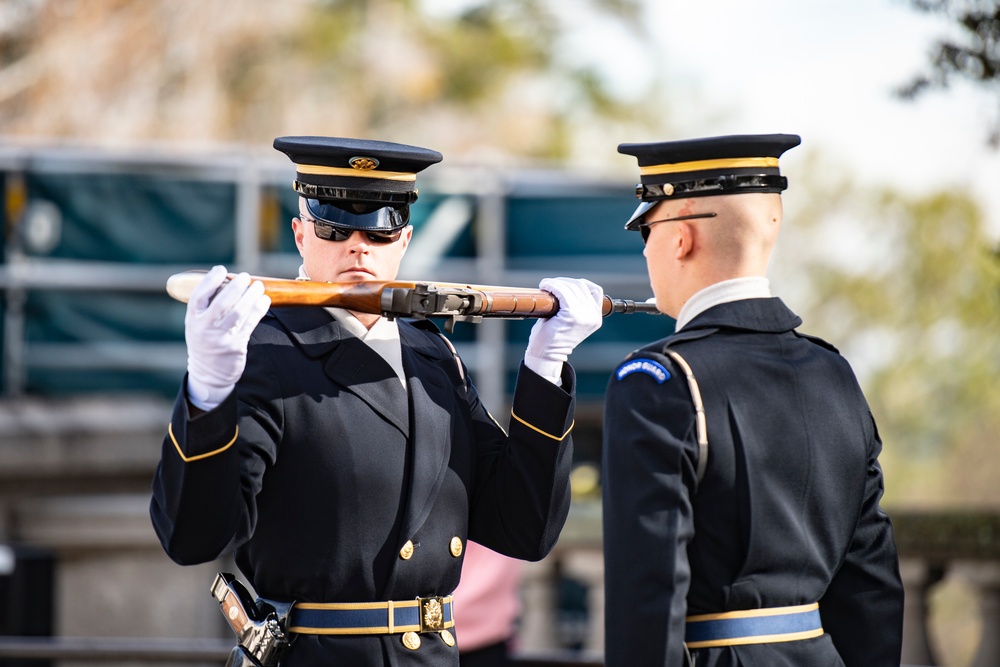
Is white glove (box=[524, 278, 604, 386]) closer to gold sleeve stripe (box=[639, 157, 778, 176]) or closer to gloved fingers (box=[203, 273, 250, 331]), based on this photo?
gold sleeve stripe (box=[639, 157, 778, 176])

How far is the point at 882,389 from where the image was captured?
85.6 feet

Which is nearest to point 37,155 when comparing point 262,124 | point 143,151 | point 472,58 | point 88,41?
point 143,151

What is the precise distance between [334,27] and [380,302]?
19.6 m

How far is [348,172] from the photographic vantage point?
9.91 ft

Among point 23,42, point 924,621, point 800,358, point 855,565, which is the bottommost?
point 924,621

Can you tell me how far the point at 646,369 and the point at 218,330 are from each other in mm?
→ 872

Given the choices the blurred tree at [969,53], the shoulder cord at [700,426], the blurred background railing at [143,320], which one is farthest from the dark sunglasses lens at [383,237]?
the blurred background railing at [143,320]

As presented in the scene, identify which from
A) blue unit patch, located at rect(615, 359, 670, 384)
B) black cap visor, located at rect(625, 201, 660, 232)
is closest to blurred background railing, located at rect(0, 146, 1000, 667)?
black cap visor, located at rect(625, 201, 660, 232)

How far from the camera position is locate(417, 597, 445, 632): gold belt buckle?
2.95 metres

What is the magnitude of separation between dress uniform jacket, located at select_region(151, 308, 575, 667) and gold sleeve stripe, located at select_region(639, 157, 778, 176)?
0.56m

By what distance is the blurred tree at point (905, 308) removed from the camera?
950 inches

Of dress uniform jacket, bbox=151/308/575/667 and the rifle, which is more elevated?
the rifle

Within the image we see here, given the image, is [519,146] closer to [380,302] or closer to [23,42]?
[23,42]

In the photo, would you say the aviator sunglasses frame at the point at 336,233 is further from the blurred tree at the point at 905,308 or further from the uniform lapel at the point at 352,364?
the blurred tree at the point at 905,308
